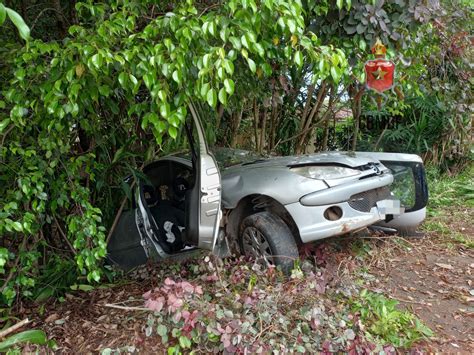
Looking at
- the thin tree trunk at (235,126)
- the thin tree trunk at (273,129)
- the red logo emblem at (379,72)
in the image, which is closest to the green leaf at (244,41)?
the red logo emblem at (379,72)

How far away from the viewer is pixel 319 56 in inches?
109

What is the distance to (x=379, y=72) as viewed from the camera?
3.62 metres

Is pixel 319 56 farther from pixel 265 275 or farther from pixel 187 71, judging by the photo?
pixel 265 275

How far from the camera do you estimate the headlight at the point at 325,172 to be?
3.61 meters

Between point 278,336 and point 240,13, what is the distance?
1.91 m

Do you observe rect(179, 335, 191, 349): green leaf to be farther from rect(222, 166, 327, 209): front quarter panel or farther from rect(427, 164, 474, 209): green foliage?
rect(427, 164, 474, 209): green foliage

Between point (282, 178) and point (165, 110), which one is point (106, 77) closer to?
point (165, 110)

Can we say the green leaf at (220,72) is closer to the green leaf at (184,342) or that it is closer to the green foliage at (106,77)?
the green foliage at (106,77)

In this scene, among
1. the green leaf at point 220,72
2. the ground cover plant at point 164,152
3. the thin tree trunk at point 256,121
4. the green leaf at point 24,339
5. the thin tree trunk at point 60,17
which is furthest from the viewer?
the thin tree trunk at point 256,121

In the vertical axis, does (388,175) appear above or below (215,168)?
below

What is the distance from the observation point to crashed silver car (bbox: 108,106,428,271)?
3496mm

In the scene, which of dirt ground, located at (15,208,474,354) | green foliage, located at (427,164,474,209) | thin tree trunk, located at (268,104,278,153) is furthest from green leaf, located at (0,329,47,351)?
green foliage, located at (427,164,474,209)

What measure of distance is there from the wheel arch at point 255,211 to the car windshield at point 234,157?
1.95 feet

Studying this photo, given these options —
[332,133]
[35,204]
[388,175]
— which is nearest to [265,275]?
[388,175]
